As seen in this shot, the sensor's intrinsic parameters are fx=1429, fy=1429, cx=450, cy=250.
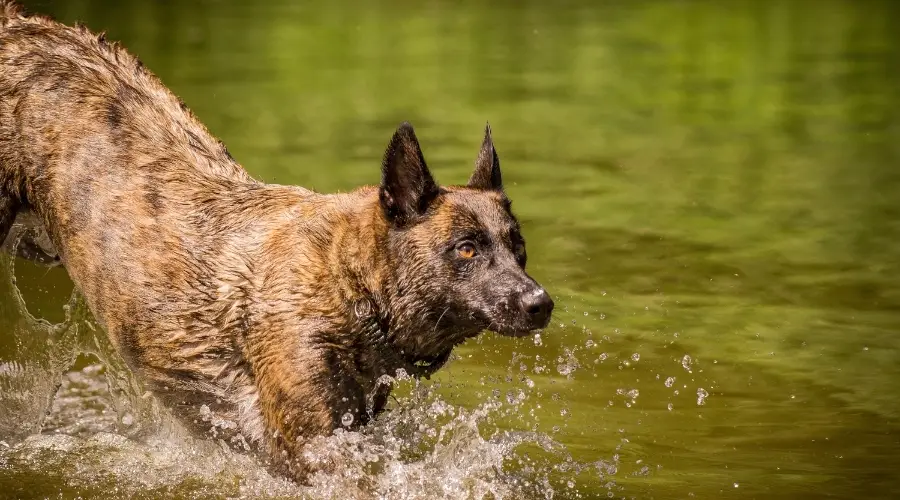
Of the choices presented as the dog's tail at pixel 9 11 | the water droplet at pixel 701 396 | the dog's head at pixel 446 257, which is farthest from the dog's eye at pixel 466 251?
the dog's tail at pixel 9 11

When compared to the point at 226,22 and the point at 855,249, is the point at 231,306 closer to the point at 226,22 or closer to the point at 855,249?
the point at 855,249

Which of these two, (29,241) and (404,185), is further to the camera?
(29,241)

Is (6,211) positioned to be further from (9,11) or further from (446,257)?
(446,257)

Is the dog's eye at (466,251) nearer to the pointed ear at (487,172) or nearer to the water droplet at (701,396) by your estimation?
the pointed ear at (487,172)

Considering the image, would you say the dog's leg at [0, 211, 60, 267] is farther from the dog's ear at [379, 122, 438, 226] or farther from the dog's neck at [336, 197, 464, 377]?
the dog's ear at [379, 122, 438, 226]

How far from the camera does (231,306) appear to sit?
21.4 ft

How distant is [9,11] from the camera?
25.1 feet

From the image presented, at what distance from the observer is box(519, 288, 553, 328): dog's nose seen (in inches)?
240

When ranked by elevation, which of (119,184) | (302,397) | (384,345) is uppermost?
(119,184)

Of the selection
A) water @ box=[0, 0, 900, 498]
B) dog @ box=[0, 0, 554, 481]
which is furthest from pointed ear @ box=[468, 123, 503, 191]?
water @ box=[0, 0, 900, 498]

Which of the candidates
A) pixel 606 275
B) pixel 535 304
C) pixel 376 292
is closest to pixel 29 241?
pixel 376 292

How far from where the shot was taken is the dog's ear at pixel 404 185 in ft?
20.5

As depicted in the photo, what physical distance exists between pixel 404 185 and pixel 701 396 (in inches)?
114

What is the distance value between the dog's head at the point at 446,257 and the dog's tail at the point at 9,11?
102 inches
